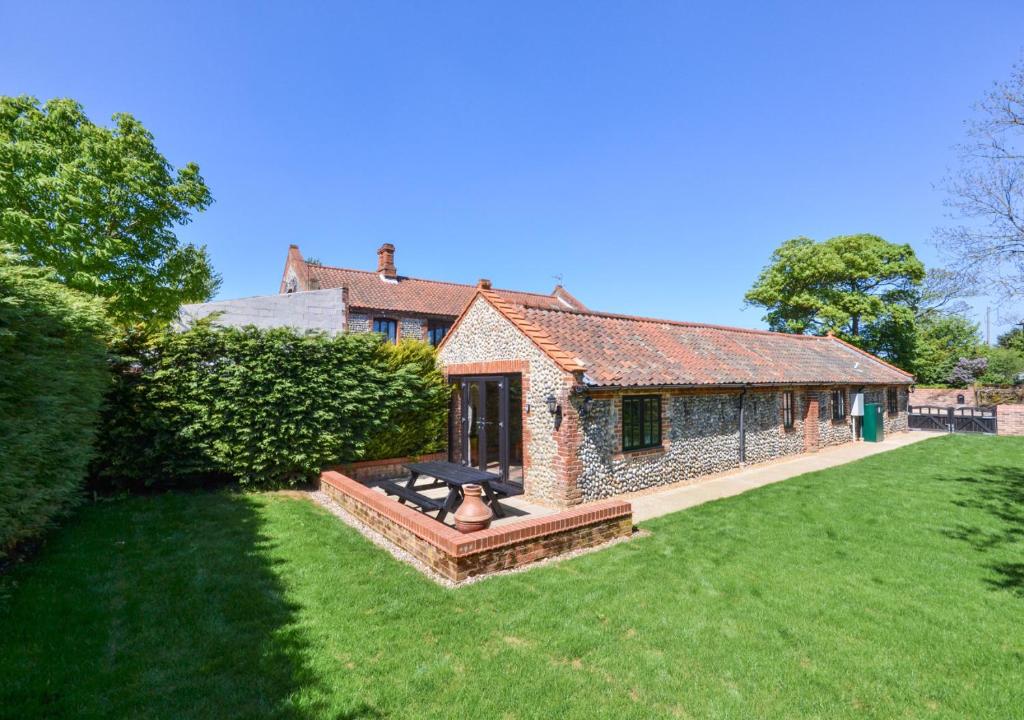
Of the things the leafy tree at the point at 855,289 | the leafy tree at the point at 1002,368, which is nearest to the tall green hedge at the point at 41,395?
the leafy tree at the point at 855,289

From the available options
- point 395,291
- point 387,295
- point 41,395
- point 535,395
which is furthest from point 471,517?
point 395,291

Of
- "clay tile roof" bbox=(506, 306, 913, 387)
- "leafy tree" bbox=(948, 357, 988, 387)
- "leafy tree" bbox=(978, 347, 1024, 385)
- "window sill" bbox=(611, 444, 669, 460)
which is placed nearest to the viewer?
"window sill" bbox=(611, 444, 669, 460)

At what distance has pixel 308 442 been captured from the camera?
10.6 metres

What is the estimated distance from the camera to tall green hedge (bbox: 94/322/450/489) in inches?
369

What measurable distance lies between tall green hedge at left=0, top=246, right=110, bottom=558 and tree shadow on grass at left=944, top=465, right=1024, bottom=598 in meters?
12.3

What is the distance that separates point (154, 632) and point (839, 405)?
22845 mm

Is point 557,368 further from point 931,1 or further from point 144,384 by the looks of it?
point 931,1

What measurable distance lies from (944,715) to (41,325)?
10.4 meters

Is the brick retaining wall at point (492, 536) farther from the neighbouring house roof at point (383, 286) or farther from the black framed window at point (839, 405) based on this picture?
the neighbouring house roof at point (383, 286)

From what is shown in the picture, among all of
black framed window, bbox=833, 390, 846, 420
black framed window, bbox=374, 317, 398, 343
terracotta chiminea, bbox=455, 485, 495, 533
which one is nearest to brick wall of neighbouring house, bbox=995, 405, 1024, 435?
black framed window, bbox=833, 390, 846, 420

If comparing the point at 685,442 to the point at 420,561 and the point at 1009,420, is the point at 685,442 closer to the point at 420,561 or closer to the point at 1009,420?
the point at 420,561

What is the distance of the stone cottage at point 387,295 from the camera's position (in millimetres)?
27594

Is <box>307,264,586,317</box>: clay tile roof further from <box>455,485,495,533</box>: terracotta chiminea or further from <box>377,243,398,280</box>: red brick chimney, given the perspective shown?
<box>455,485,495,533</box>: terracotta chiminea

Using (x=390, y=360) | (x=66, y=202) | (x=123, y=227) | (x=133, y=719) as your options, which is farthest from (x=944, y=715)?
(x=123, y=227)
